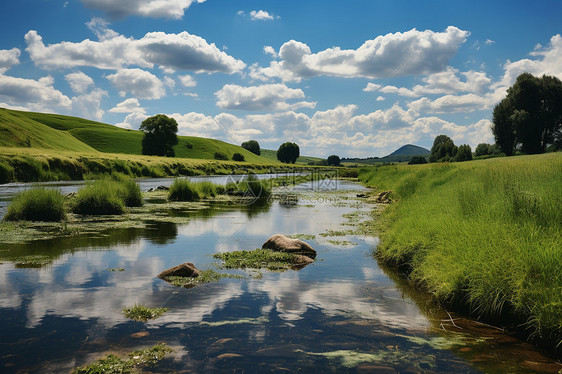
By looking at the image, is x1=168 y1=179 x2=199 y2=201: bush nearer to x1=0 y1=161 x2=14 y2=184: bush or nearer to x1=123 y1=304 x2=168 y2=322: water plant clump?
x1=0 y1=161 x2=14 y2=184: bush

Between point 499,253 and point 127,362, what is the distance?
22.0 ft

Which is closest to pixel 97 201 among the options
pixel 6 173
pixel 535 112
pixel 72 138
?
pixel 6 173

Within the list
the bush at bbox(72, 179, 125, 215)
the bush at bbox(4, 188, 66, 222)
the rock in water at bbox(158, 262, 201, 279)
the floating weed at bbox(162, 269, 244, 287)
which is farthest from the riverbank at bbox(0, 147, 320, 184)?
the floating weed at bbox(162, 269, 244, 287)

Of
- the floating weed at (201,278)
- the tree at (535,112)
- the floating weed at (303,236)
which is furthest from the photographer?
the tree at (535,112)

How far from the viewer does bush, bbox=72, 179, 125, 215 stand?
2027cm

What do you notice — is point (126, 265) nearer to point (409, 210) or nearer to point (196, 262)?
point (196, 262)

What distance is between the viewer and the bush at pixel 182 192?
99.3 feet

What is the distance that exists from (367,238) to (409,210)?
2.01 m

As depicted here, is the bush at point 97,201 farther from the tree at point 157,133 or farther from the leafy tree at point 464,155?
the tree at point 157,133

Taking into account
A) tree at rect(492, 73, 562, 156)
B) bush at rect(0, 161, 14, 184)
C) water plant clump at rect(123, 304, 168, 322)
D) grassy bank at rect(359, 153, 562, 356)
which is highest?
tree at rect(492, 73, 562, 156)

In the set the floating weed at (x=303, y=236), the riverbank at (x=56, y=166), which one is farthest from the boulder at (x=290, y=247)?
the riverbank at (x=56, y=166)

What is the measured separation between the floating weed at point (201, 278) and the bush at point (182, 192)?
2115cm

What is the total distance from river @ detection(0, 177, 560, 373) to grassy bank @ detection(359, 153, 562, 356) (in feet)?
1.49

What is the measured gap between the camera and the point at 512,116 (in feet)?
213
